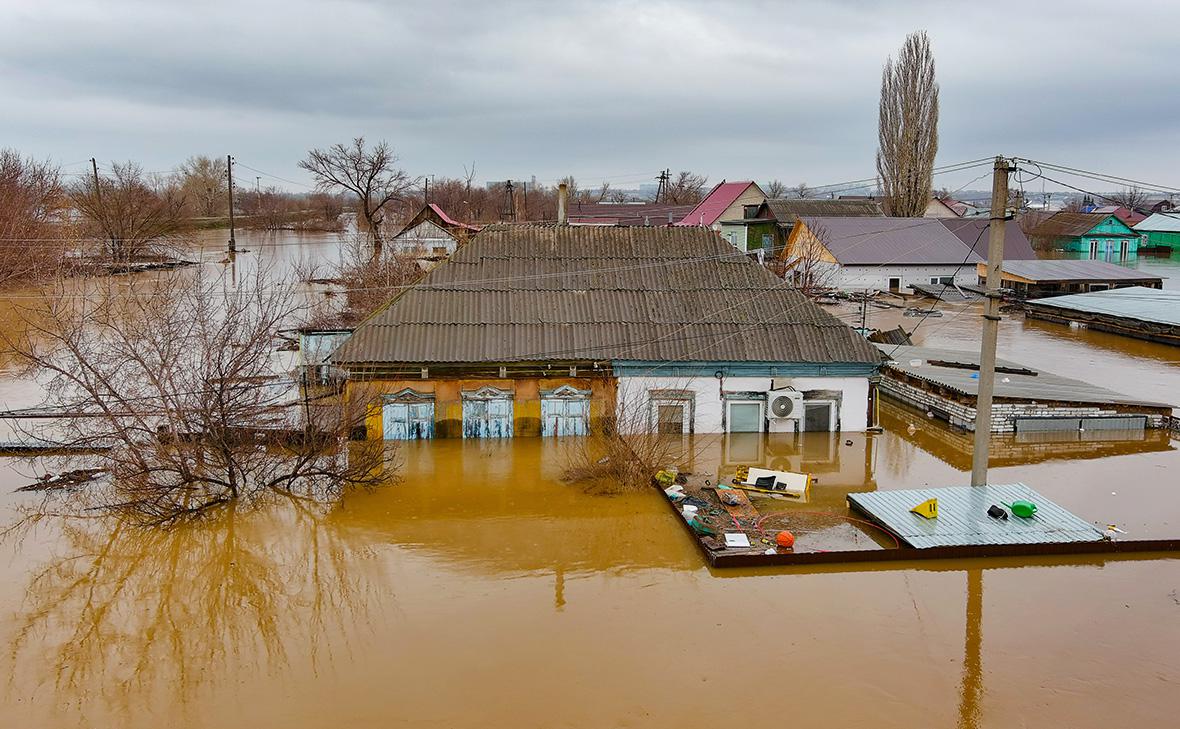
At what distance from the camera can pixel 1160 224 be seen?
7694 centimetres

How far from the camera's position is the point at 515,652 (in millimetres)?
9352

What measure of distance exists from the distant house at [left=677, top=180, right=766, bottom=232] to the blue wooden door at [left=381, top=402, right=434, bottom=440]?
4272cm

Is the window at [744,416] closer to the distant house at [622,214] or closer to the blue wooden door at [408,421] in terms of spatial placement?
the blue wooden door at [408,421]

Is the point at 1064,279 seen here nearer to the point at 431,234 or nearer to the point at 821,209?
the point at 821,209

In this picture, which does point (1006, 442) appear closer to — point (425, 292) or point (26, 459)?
point (425, 292)

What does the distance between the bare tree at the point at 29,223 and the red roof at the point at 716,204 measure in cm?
3749

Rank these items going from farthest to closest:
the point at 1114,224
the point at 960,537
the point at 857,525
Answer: the point at 1114,224 → the point at 857,525 → the point at 960,537

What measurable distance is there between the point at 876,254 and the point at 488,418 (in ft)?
115

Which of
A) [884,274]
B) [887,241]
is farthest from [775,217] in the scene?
[884,274]

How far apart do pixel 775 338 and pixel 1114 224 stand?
67819mm

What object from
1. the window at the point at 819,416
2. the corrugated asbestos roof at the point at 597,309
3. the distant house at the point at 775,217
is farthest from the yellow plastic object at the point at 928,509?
the distant house at the point at 775,217

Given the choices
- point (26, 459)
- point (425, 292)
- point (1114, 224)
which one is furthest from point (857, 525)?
point (1114, 224)

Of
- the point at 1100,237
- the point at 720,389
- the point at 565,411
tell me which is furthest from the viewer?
the point at 1100,237

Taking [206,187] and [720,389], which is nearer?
[720,389]
